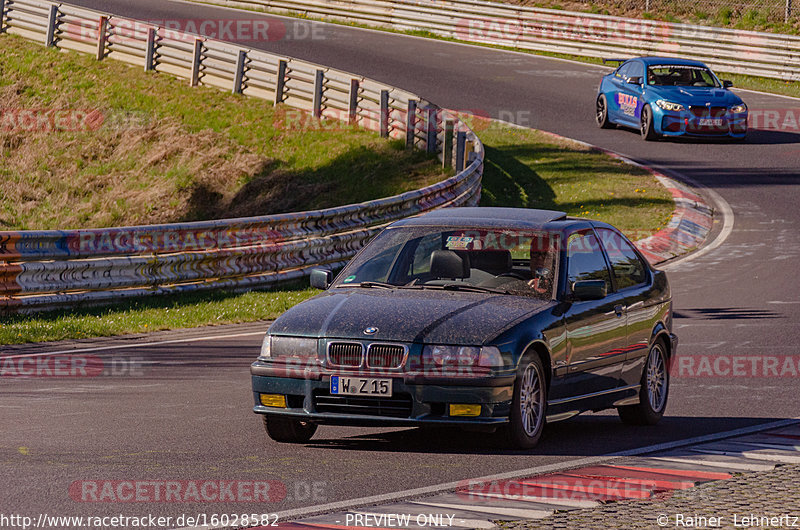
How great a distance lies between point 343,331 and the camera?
26.7 feet

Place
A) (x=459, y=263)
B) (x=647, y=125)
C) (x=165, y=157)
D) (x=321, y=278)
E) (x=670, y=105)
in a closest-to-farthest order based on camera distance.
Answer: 1. (x=459, y=263)
2. (x=321, y=278)
3. (x=670, y=105)
4. (x=647, y=125)
5. (x=165, y=157)

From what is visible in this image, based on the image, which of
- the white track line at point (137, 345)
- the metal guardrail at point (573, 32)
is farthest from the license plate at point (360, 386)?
the metal guardrail at point (573, 32)

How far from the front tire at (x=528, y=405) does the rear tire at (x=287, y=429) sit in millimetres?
1334

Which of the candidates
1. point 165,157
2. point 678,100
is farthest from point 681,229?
point 165,157

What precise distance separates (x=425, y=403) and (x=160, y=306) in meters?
8.09

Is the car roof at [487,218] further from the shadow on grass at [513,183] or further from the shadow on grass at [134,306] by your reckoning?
the shadow on grass at [513,183]

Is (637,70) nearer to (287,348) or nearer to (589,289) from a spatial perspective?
(589,289)

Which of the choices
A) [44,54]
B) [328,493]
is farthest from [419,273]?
[44,54]

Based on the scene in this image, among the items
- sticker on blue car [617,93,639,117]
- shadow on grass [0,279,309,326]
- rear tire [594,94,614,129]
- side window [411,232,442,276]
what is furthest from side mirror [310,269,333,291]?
rear tire [594,94,614,129]

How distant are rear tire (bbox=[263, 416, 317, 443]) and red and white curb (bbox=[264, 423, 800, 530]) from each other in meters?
1.55

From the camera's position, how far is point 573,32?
4028 centimetres

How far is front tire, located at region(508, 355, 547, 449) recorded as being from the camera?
8203 mm

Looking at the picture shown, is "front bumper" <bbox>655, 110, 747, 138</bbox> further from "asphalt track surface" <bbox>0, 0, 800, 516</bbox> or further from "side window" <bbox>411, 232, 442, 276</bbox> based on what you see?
"side window" <bbox>411, 232, 442, 276</bbox>

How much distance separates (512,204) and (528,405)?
1511 cm
